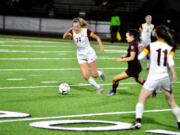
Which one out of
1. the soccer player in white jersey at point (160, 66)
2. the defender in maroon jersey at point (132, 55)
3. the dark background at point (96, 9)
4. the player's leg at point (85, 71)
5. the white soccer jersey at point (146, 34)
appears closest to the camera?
the soccer player in white jersey at point (160, 66)

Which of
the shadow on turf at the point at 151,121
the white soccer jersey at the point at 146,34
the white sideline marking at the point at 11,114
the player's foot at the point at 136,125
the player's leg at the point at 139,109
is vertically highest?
the white soccer jersey at the point at 146,34

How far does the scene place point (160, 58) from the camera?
11.7 metres

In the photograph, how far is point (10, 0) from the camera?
53562 millimetres

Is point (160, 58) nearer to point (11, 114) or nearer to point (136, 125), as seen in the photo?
point (136, 125)

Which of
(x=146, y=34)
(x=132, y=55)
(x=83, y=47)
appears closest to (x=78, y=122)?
(x=132, y=55)

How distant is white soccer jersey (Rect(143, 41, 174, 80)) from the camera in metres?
11.7

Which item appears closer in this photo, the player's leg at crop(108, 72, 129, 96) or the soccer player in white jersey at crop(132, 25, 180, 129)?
the soccer player in white jersey at crop(132, 25, 180, 129)

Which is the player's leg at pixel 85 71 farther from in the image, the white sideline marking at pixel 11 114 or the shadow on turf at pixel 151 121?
the white sideline marking at pixel 11 114

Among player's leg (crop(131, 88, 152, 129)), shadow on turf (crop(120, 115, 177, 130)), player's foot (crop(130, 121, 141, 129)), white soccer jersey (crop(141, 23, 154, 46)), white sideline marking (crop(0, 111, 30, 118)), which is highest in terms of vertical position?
white soccer jersey (crop(141, 23, 154, 46))

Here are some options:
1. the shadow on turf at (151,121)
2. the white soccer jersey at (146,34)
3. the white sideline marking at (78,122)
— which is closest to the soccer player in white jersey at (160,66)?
the white sideline marking at (78,122)

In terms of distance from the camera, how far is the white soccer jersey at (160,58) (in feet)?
38.3

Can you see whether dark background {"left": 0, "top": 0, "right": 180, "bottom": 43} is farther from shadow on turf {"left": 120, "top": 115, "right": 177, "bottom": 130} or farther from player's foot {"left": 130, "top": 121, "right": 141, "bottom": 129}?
player's foot {"left": 130, "top": 121, "right": 141, "bottom": 129}

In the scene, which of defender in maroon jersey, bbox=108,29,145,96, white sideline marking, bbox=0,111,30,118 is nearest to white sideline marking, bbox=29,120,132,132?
white sideline marking, bbox=0,111,30,118

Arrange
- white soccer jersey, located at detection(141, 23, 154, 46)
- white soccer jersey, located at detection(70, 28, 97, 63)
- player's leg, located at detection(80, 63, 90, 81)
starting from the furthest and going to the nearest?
white soccer jersey, located at detection(141, 23, 154, 46) → white soccer jersey, located at detection(70, 28, 97, 63) → player's leg, located at detection(80, 63, 90, 81)
